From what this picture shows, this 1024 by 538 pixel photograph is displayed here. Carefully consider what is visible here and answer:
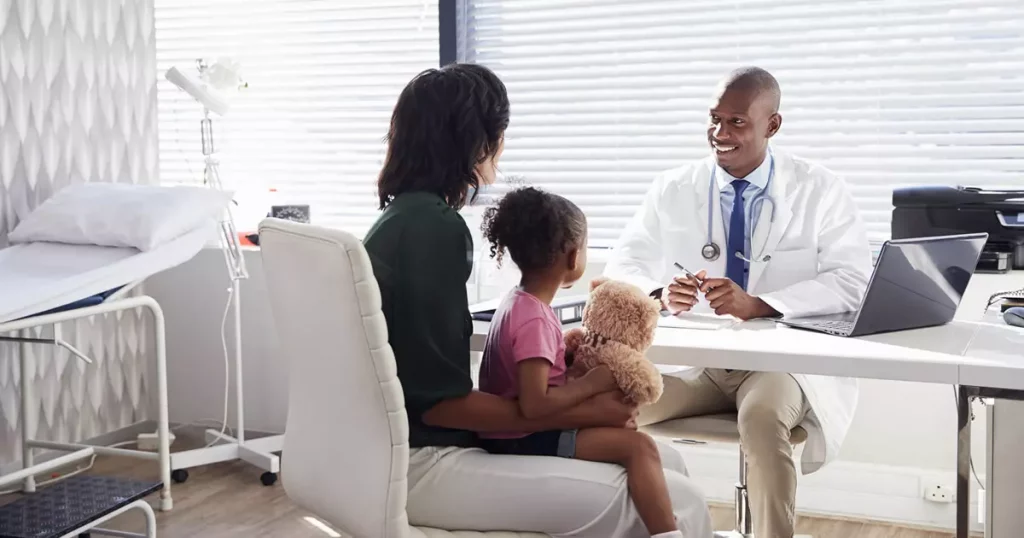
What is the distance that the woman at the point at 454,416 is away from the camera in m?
1.57

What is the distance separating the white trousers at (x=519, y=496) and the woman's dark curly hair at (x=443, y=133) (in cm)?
43

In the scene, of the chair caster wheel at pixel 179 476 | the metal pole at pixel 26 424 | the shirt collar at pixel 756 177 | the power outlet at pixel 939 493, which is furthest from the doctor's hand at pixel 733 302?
the metal pole at pixel 26 424

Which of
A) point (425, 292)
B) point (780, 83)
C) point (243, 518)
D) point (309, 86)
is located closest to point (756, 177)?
point (780, 83)

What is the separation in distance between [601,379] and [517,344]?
0.49 ft

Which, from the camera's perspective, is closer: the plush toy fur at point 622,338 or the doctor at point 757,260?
the plush toy fur at point 622,338

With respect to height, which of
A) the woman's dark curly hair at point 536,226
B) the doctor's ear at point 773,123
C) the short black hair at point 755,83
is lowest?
the woman's dark curly hair at point 536,226

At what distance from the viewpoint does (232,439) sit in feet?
11.6

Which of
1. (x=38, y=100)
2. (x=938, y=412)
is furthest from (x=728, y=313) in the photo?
(x=38, y=100)

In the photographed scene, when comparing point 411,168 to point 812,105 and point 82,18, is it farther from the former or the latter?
point 82,18

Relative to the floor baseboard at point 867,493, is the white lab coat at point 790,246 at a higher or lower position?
higher

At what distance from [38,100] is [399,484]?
99.2 inches

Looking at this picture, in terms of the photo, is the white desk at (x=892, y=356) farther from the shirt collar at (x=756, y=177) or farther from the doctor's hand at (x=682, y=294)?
the shirt collar at (x=756, y=177)

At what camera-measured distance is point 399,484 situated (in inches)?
58.6

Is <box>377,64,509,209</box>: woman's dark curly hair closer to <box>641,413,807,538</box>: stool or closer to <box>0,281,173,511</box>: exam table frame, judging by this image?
<box>641,413,807,538</box>: stool
